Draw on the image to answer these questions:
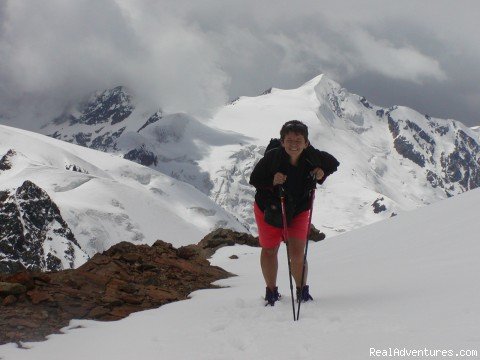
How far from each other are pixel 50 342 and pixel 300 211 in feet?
12.0

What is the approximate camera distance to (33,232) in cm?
16650

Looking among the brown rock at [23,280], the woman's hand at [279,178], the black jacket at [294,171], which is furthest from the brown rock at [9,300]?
the woman's hand at [279,178]

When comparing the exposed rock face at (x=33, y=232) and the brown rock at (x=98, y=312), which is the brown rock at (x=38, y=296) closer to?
the brown rock at (x=98, y=312)

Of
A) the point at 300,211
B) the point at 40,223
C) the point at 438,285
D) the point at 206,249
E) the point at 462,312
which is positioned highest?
the point at 40,223

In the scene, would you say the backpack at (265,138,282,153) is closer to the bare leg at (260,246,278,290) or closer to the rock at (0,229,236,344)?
the bare leg at (260,246,278,290)

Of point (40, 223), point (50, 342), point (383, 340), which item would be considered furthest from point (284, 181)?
point (40, 223)

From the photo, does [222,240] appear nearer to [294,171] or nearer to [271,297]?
[271,297]

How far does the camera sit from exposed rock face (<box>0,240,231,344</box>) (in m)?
7.19

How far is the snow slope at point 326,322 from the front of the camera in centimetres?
491

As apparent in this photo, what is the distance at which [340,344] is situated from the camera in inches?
197

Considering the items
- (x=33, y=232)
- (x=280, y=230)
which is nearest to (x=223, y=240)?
(x=280, y=230)

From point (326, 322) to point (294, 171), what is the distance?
2225 mm

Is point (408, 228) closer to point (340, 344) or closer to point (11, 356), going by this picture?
point (340, 344)

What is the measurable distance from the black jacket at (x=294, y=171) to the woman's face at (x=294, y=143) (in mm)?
160
